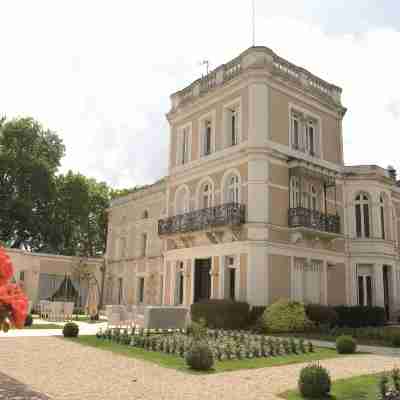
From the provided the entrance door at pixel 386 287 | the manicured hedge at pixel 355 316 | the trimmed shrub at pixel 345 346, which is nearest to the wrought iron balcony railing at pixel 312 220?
the manicured hedge at pixel 355 316

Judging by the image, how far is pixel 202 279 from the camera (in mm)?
20719

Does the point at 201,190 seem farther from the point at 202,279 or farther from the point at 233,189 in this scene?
the point at 202,279

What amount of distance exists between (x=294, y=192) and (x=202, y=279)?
5.70m

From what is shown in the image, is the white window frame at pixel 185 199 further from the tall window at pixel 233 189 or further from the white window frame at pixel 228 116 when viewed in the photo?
the white window frame at pixel 228 116

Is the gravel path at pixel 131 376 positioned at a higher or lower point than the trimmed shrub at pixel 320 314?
lower

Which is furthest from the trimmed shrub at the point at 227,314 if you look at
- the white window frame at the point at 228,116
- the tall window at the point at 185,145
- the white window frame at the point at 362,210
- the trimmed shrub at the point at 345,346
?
the tall window at the point at 185,145

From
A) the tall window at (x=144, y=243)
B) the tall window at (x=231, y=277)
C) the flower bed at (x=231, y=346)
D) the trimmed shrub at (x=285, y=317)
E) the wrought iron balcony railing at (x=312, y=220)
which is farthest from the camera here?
the tall window at (x=144, y=243)

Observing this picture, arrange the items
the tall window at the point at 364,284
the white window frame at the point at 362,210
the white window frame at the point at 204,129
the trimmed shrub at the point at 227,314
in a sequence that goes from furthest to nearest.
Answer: the white window frame at the point at 362,210
the tall window at the point at 364,284
the white window frame at the point at 204,129
the trimmed shrub at the point at 227,314

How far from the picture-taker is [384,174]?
22938mm

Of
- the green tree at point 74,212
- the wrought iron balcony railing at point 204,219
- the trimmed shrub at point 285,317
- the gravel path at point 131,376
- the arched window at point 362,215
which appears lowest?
the gravel path at point 131,376

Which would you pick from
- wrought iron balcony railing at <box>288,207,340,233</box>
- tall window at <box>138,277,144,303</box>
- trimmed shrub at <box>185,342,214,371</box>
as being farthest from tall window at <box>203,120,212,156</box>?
trimmed shrub at <box>185,342,214,371</box>

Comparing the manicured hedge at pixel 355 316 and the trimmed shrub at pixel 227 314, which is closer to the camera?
the trimmed shrub at pixel 227 314

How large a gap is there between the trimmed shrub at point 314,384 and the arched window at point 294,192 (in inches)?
511

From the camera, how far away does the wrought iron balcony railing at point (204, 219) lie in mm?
18156
